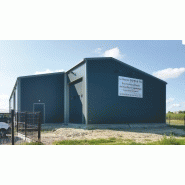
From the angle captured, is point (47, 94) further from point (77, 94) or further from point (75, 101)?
point (77, 94)

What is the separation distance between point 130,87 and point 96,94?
373cm

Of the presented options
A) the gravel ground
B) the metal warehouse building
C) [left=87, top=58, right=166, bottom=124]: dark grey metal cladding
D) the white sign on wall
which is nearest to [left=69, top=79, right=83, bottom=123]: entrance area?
the metal warehouse building

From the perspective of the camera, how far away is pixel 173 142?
300 inches

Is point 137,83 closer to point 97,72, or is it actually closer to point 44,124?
point 97,72

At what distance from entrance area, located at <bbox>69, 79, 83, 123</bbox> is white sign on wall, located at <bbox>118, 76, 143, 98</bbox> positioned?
3.47 metres

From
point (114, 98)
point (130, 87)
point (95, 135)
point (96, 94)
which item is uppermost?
point (130, 87)

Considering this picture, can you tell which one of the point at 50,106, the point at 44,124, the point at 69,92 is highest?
the point at 69,92

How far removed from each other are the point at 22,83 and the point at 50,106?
335 centimetres

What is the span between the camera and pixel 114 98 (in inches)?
585

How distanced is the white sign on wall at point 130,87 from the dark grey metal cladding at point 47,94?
6049 mm

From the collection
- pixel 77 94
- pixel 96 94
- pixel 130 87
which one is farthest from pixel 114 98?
pixel 77 94

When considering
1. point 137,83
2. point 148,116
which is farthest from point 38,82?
point 148,116

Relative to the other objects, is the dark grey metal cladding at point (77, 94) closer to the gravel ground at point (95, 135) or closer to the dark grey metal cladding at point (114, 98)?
the dark grey metal cladding at point (114, 98)

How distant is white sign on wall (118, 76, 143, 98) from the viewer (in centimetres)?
1537
